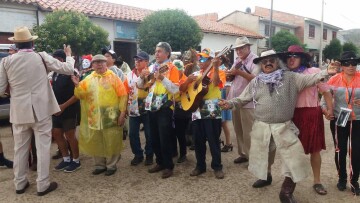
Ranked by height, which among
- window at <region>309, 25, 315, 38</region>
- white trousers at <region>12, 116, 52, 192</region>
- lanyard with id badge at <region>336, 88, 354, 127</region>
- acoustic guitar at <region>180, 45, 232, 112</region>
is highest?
window at <region>309, 25, 315, 38</region>

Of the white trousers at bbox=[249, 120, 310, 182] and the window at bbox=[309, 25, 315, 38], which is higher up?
the window at bbox=[309, 25, 315, 38]

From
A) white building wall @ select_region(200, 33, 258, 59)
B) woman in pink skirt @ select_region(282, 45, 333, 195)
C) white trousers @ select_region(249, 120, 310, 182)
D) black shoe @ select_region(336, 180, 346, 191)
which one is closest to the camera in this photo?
white trousers @ select_region(249, 120, 310, 182)

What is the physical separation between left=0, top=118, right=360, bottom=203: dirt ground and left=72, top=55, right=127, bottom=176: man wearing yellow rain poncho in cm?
38

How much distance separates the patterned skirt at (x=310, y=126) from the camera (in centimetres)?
366

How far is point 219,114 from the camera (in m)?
4.31

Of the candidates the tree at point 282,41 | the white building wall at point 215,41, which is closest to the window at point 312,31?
the tree at point 282,41

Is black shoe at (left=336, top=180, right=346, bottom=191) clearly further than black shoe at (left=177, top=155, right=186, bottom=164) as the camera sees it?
No

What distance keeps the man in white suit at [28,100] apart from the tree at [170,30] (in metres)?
11.0

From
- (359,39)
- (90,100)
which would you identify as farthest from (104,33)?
(359,39)

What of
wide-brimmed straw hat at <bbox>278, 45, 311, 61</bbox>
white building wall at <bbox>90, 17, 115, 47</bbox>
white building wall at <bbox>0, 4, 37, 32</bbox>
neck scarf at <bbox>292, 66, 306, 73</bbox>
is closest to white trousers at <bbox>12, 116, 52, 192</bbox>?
wide-brimmed straw hat at <bbox>278, 45, 311, 61</bbox>

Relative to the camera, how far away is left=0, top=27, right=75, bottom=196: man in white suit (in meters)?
3.80

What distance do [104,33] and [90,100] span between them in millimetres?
7550

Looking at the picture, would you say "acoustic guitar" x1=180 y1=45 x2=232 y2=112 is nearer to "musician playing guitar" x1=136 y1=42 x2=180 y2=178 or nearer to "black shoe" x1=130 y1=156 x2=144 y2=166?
"musician playing guitar" x1=136 y1=42 x2=180 y2=178

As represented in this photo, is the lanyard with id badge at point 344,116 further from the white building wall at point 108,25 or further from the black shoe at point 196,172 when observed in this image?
the white building wall at point 108,25
